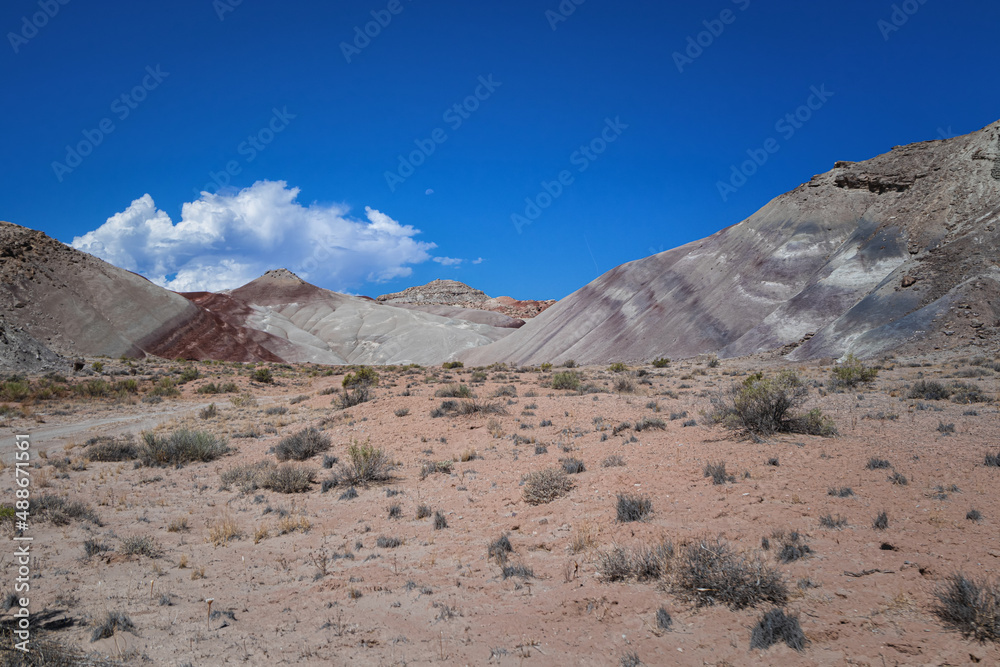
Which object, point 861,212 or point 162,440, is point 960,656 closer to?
point 162,440

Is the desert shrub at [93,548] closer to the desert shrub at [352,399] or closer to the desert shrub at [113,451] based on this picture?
the desert shrub at [113,451]

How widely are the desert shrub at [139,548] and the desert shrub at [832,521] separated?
842 cm

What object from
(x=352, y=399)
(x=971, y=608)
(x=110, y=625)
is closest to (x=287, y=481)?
(x=110, y=625)

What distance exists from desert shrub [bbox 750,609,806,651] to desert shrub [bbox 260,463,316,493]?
8.04m

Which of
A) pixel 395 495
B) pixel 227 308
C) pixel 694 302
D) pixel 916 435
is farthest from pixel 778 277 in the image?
pixel 227 308

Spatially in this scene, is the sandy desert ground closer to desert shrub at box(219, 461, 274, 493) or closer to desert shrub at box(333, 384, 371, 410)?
desert shrub at box(219, 461, 274, 493)

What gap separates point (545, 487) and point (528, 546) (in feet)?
5.41

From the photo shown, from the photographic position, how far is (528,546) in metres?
6.49

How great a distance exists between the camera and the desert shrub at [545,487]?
26.1ft

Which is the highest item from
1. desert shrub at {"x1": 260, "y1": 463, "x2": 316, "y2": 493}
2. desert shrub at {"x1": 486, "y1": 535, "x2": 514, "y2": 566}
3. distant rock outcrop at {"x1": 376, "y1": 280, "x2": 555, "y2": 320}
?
distant rock outcrop at {"x1": 376, "y1": 280, "x2": 555, "y2": 320}

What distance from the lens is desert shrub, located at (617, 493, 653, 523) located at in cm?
670

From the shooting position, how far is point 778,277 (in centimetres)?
4156

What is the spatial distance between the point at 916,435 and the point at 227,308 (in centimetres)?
10036

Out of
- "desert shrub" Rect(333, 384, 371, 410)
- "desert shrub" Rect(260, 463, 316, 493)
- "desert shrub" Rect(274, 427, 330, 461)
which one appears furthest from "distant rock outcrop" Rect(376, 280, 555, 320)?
"desert shrub" Rect(260, 463, 316, 493)
